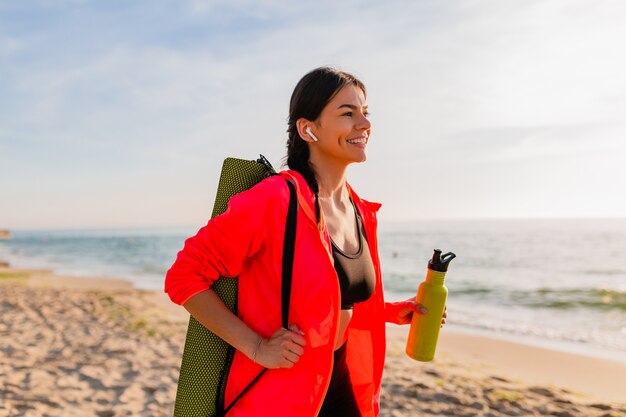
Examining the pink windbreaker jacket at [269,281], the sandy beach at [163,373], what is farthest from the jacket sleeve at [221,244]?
the sandy beach at [163,373]

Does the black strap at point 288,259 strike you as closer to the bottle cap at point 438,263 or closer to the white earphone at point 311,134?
the white earphone at point 311,134

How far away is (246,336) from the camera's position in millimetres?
1629

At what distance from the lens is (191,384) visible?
173 cm

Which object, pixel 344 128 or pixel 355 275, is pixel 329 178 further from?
pixel 355 275

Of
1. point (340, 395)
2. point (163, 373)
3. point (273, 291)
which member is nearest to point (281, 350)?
point (273, 291)

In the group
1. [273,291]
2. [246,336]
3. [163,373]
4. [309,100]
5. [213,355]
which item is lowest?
[163,373]

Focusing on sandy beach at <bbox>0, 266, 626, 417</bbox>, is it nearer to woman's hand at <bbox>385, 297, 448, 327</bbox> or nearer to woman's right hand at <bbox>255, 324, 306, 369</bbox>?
woman's hand at <bbox>385, 297, 448, 327</bbox>

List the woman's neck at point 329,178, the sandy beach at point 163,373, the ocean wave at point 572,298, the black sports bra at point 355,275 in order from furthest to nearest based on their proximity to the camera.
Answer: the ocean wave at point 572,298 → the sandy beach at point 163,373 → the woman's neck at point 329,178 → the black sports bra at point 355,275

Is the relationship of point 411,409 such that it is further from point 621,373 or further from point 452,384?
point 621,373

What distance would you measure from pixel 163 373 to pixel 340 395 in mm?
4568

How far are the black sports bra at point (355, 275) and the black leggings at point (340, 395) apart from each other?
0.24m

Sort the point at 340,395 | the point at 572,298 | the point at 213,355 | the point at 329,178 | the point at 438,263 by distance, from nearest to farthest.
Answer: the point at 213,355
the point at 340,395
the point at 329,178
the point at 438,263
the point at 572,298

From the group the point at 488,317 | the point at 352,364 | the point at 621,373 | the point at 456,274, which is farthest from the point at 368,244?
the point at 456,274

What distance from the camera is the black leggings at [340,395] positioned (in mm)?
1961
